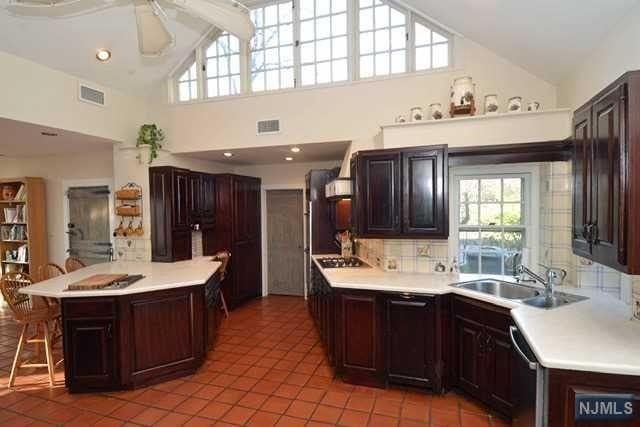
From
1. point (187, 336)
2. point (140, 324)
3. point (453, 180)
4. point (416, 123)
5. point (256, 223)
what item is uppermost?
point (416, 123)

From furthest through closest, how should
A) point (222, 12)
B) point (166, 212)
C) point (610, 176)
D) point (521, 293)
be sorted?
point (166, 212), point (521, 293), point (222, 12), point (610, 176)

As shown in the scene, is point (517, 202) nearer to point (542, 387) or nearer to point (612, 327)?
point (612, 327)

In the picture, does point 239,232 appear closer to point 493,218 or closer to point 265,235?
point 265,235

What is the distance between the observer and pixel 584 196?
6.55ft

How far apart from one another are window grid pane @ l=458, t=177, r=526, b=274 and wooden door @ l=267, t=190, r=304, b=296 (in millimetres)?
3140

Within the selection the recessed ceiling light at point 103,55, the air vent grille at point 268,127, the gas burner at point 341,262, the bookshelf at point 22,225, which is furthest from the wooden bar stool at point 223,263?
the bookshelf at point 22,225

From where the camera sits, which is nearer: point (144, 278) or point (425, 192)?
point (425, 192)

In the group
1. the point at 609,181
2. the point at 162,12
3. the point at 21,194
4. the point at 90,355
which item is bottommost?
the point at 90,355

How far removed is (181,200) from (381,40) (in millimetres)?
3240

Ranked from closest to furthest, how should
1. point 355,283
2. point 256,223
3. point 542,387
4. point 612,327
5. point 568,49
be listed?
1. point 542,387
2. point 612,327
3. point 568,49
4. point 355,283
5. point 256,223

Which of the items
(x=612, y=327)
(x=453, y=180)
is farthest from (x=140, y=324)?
(x=612, y=327)

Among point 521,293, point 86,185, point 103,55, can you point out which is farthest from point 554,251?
point 86,185

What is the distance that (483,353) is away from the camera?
2.54m

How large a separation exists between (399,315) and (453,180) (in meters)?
1.47
